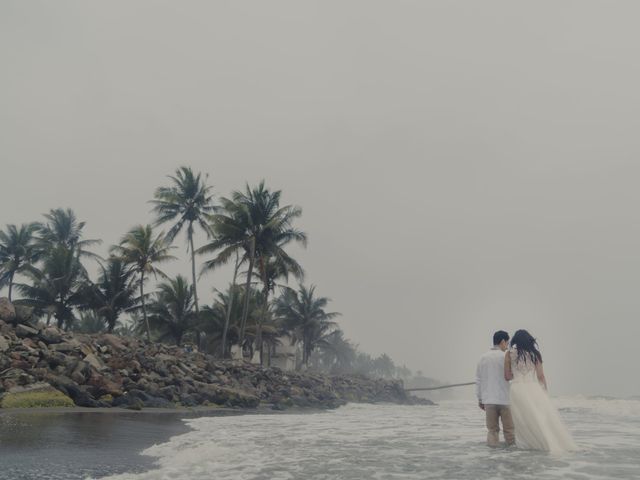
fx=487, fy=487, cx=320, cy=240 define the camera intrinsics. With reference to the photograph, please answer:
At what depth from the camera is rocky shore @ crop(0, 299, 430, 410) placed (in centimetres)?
1255

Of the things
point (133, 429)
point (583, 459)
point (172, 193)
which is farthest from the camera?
point (172, 193)

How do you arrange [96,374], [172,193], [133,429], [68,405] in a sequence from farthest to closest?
[172,193] → [96,374] → [68,405] → [133,429]

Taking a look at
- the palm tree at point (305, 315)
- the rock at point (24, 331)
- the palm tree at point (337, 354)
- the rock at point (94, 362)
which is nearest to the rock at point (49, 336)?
the rock at point (24, 331)

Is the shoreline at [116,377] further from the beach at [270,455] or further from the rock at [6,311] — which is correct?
the beach at [270,455]

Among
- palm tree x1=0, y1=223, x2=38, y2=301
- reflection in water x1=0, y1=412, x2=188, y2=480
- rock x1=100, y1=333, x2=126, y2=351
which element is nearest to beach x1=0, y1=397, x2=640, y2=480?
reflection in water x1=0, y1=412, x2=188, y2=480

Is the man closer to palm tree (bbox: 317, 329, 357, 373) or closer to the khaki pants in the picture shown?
the khaki pants

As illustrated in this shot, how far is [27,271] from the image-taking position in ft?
121

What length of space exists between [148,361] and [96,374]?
Result: 4.29 metres

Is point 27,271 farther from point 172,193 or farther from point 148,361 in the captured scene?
point 148,361

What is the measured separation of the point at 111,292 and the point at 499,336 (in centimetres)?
3262

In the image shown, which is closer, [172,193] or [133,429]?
[133,429]

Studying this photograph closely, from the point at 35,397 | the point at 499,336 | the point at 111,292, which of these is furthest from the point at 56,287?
the point at 499,336

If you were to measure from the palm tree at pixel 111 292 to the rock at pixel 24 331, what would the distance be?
1914cm

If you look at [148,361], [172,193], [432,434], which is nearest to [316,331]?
[172,193]
